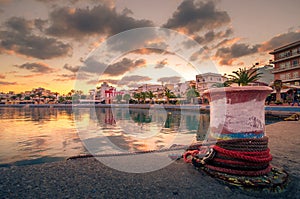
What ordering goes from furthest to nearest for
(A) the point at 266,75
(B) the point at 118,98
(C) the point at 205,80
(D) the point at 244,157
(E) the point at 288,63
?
(B) the point at 118,98 → (C) the point at 205,80 → (A) the point at 266,75 → (E) the point at 288,63 → (D) the point at 244,157

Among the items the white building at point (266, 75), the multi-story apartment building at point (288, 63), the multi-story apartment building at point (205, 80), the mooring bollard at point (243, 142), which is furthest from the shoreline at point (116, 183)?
the multi-story apartment building at point (205, 80)

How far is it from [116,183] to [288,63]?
5592 cm

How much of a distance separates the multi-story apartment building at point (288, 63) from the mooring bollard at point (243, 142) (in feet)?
166

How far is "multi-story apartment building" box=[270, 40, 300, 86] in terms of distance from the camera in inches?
1694

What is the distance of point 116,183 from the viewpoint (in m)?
3.18

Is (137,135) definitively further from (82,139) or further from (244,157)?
(244,157)

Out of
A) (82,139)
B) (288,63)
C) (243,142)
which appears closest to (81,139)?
(82,139)

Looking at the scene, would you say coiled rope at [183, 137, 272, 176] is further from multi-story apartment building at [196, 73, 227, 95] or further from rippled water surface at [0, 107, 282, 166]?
multi-story apartment building at [196, 73, 227, 95]

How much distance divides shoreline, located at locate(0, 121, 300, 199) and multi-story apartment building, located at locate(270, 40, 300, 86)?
165ft

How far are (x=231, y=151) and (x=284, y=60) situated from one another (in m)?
55.4

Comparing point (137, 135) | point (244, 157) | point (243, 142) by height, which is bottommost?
point (137, 135)

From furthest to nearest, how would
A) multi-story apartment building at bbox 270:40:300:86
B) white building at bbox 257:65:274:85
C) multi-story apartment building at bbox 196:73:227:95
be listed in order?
1. multi-story apartment building at bbox 196:73:227:95
2. white building at bbox 257:65:274:85
3. multi-story apartment building at bbox 270:40:300:86

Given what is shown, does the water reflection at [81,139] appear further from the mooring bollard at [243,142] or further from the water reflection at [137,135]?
the mooring bollard at [243,142]

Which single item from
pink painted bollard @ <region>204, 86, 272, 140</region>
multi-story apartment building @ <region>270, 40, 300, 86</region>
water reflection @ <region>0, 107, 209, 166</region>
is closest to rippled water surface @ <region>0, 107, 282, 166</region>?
water reflection @ <region>0, 107, 209, 166</region>
